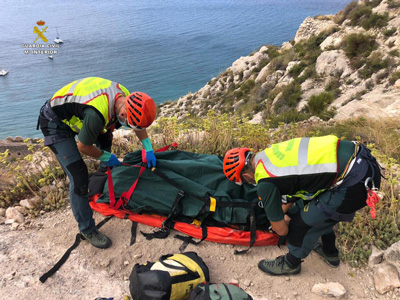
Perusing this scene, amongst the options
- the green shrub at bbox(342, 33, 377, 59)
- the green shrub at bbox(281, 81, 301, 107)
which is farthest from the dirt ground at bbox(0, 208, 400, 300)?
the green shrub at bbox(342, 33, 377, 59)

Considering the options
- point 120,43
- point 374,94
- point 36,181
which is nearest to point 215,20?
point 120,43

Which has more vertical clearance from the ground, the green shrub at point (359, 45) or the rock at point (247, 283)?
the green shrub at point (359, 45)

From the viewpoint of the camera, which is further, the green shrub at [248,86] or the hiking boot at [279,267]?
the green shrub at [248,86]

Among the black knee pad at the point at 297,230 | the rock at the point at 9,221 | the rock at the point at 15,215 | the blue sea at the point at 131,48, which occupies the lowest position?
the blue sea at the point at 131,48

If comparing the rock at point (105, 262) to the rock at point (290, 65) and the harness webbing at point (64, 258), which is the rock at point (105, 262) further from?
the rock at point (290, 65)

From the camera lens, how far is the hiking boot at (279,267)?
2.83 m

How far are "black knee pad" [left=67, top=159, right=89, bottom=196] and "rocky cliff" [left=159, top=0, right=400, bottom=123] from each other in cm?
500

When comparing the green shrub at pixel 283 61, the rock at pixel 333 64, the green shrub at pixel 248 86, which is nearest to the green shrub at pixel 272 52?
the green shrub at pixel 283 61

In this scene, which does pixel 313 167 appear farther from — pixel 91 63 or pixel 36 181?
pixel 91 63

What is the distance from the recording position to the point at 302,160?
7.29ft

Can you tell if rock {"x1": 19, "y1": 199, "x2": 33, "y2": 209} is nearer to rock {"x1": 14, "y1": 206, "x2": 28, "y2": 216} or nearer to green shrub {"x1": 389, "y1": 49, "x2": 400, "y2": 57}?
rock {"x1": 14, "y1": 206, "x2": 28, "y2": 216}

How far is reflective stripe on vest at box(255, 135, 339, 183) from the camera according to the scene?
221 cm

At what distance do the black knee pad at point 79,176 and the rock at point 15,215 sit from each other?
4.22 ft

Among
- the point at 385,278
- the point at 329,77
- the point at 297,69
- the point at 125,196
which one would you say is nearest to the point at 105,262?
the point at 125,196
